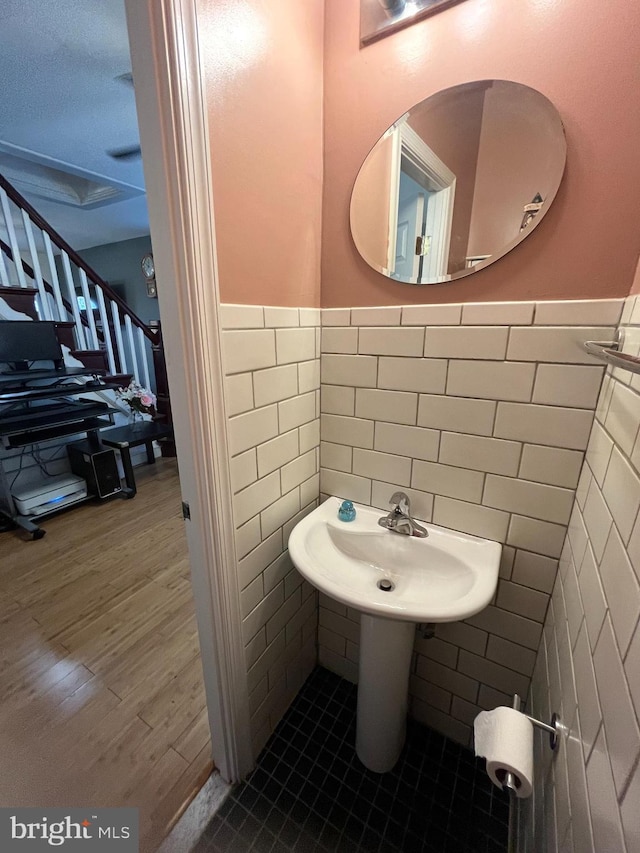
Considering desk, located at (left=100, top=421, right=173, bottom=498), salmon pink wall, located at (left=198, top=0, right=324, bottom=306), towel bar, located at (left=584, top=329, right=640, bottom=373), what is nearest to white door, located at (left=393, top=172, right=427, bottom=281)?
salmon pink wall, located at (left=198, top=0, right=324, bottom=306)

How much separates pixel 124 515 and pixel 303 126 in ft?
8.37

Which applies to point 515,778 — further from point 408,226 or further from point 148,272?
point 148,272

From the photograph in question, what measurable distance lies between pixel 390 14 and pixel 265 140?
1.40ft

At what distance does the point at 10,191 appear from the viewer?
238 cm

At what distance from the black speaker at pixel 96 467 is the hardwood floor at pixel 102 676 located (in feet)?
1.36

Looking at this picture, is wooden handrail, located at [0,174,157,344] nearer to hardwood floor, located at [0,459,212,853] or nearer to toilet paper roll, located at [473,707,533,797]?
hardwood floor, located at [0,459,212,853]

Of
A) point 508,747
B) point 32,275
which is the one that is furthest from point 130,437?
point 508,747

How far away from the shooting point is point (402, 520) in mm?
997

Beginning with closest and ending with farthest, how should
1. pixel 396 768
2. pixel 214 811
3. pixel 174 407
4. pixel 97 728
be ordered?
pixel 174 407 < pixel 214 811 < pixel 396 768 < pixel 97 728

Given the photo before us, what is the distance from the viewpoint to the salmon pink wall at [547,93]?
659 millimetres

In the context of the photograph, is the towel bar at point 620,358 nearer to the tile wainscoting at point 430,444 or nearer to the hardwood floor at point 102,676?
the tile wainscoting at point 430,444

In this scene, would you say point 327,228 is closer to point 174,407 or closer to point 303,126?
point 303,126

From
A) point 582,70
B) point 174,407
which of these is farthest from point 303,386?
point 582,70

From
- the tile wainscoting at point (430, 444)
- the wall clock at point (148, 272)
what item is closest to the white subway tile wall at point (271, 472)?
the tile wainscoting at point (430, 444)
